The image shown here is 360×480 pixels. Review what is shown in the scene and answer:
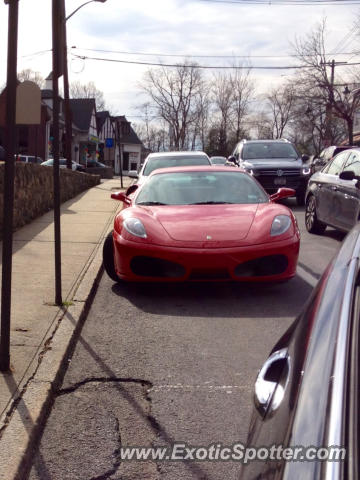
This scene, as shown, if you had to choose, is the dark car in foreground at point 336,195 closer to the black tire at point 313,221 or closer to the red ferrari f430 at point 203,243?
the black tire at point 313,221

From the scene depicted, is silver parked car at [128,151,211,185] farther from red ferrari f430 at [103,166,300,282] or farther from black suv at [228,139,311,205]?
red ferrari f430 at [103,166,300,282]

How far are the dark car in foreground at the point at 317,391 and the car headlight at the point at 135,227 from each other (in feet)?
13.6

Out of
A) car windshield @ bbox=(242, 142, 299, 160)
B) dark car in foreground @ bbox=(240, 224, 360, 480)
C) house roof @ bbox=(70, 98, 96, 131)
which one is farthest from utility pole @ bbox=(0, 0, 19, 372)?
house roof @ bbox=(70, 98, 96, 131)

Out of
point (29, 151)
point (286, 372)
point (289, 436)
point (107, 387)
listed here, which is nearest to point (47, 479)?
point (107, 387)

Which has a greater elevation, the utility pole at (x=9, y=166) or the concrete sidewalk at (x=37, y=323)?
the utility pole at (x=9, y=166)

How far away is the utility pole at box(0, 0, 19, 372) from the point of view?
3.65 metres

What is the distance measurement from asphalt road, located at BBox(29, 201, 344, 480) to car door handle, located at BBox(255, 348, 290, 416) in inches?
44.2

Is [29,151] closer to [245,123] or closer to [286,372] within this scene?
[245,123]

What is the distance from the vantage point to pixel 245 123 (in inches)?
2980

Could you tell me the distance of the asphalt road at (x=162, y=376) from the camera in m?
2.96

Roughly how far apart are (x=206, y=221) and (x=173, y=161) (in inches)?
266

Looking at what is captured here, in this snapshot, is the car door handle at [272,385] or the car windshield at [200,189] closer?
the car door handle at [272,385]

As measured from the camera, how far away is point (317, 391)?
1.40m

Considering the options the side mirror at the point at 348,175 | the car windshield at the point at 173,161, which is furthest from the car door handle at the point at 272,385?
the car windshield at the point at 173,161
